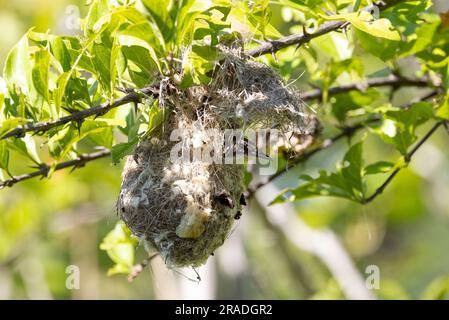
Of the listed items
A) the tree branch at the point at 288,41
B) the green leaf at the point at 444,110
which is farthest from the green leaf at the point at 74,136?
the green leaf at the point at 444,110

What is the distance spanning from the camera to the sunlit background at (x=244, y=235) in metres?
4.09

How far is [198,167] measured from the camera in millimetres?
1717

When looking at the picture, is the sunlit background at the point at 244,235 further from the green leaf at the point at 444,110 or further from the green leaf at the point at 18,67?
the green leaf at the point at 18,67

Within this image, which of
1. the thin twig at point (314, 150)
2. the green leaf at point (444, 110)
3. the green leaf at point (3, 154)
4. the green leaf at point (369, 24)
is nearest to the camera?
the green leaf at point (369, 24)

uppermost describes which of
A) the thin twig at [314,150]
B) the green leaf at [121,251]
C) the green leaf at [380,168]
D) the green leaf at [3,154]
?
the green leaf at [3,154]

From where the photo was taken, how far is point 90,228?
5363mm

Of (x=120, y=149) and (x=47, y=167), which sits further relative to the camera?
(x=47, y=167)

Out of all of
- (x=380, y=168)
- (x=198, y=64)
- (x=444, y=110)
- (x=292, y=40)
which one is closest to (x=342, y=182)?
(x=380, y=168)

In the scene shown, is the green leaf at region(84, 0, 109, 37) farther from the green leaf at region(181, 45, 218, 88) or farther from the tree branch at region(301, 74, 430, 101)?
the tree branch at region(301, 74, 430, 101)

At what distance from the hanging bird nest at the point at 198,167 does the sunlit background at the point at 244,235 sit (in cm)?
146

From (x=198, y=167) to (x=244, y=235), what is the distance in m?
3.37

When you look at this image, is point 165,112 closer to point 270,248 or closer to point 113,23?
point 113,23

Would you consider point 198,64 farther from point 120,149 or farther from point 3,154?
point 3,154

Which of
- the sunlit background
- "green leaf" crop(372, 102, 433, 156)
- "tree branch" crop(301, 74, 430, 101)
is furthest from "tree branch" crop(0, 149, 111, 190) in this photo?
the sunlit background
